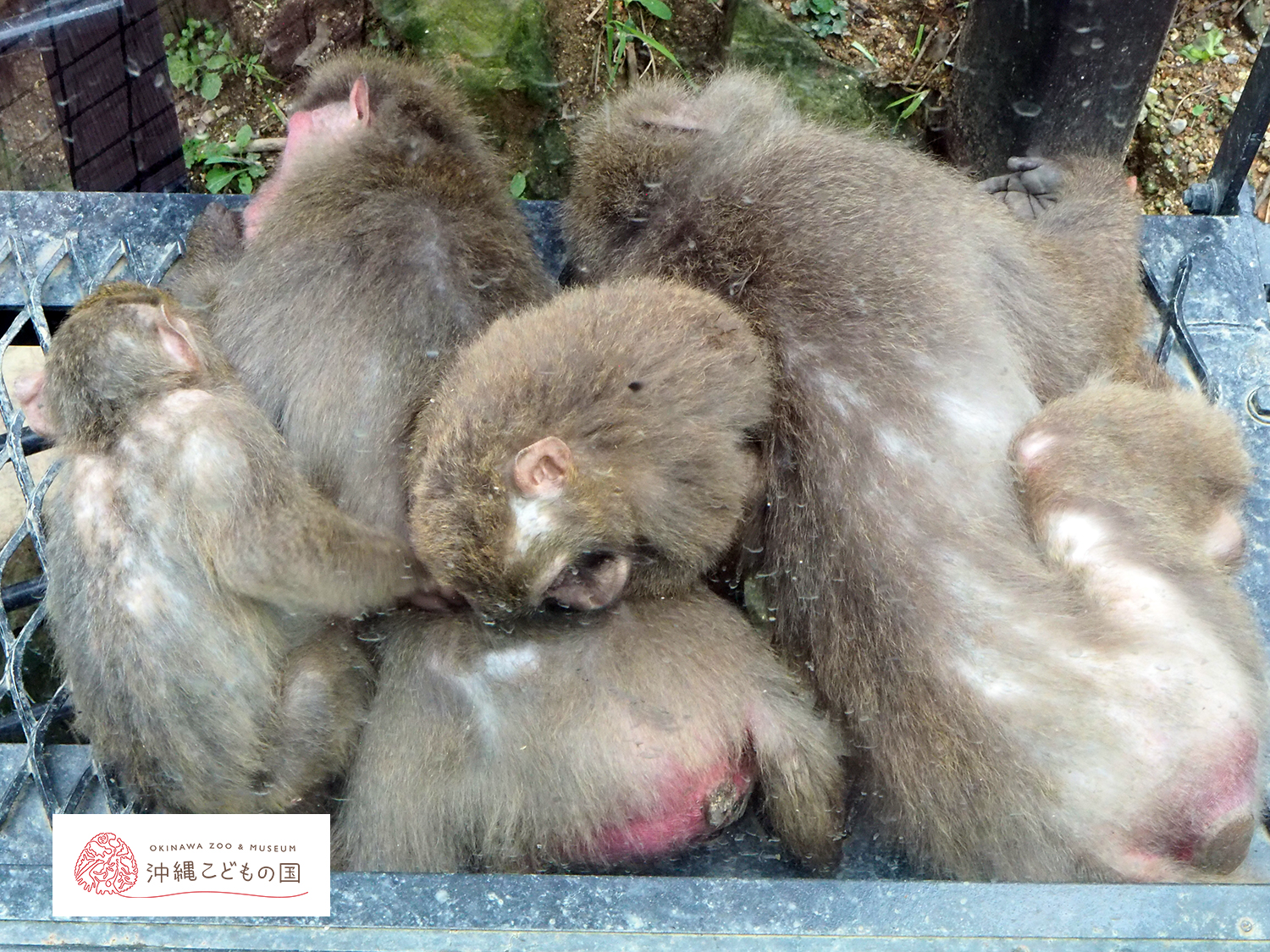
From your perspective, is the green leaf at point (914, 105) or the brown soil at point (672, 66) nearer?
the brown soil at point (672, 66)

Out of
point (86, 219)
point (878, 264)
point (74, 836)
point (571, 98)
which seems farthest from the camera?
point (571, 98)

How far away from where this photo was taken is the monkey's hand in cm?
261

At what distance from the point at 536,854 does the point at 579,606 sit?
0.39 metres

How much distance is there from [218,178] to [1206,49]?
9.82 feet

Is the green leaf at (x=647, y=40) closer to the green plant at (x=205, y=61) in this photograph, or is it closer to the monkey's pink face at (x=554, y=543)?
the green plant at (x=205, y=61)

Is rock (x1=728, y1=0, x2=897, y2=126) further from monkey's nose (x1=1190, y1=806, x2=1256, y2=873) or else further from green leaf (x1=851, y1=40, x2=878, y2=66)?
monkey's nose (x1=1190, y1=806, x2=1256, y2=873)

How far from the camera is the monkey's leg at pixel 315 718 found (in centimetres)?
191

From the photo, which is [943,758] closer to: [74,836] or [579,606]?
[579,606]

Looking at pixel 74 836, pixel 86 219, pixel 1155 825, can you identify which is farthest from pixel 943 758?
pixel 86 219

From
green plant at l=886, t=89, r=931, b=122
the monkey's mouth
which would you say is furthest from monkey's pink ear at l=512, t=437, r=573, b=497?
green plant at l=886, t=89, r=931, b=122

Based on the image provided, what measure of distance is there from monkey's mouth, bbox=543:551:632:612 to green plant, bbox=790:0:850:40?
7.32 feet

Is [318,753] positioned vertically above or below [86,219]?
below

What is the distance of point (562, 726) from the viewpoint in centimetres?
187

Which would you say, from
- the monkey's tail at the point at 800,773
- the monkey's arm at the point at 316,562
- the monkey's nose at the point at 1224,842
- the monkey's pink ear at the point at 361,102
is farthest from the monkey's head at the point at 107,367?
the monkey's nose at the point at 1224,842
